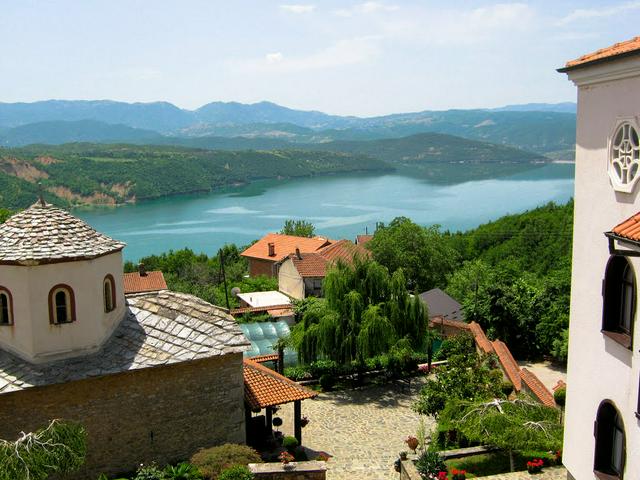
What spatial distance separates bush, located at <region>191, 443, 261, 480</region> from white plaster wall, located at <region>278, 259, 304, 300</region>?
85.9ft

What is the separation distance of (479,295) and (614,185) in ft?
68.5

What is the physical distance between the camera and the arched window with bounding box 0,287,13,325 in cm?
1362

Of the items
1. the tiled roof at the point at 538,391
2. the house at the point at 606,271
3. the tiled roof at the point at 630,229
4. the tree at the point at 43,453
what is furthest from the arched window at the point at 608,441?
the tree at the point at 43,453

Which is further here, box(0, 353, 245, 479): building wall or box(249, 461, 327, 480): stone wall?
box(0, 353, 245, 479): building wall

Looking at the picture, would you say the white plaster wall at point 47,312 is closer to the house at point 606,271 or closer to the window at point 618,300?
the house at point 606,271

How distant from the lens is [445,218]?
112562 mm

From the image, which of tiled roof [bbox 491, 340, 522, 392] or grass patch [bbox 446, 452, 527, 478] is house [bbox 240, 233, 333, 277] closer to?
tiled roof [bbox 491, 340, 522, 392]

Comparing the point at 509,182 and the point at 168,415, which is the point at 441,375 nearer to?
the point at 168,415

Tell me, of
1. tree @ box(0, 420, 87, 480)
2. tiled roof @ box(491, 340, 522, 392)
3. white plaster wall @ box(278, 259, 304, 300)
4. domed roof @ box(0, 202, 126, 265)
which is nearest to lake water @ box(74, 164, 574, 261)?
white plaster wall @ box(278, 259, 304, 300)

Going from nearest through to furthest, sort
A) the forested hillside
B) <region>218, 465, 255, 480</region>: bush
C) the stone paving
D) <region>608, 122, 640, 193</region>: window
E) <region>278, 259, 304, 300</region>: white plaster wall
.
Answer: <region>608, 122, 640, 193</region>: window, <region>218, 465, 255, 480</region>: bush, the stone paving, <region>278, 259, 304, 300</region>: white plaster wall, the forested hillside

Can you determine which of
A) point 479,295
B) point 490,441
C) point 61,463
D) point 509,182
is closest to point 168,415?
point 61,463

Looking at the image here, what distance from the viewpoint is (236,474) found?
12.2 meters

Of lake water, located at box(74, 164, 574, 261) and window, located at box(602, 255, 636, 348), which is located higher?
window, located at box(602, 255, 636, 348)

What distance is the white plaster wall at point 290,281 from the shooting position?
131 feet
